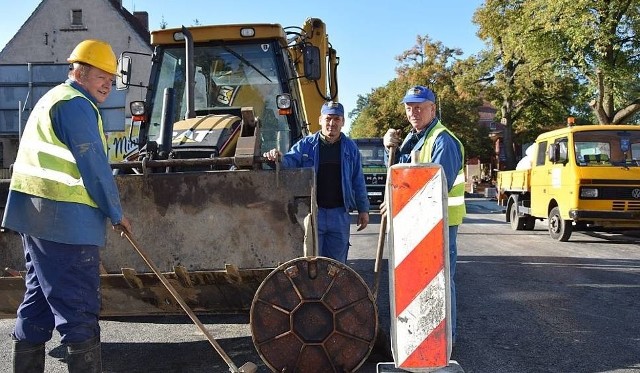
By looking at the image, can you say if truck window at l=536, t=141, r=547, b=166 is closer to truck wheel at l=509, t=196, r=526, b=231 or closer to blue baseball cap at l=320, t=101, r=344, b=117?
truck wheel at l=509, t=196, r=526, b=231

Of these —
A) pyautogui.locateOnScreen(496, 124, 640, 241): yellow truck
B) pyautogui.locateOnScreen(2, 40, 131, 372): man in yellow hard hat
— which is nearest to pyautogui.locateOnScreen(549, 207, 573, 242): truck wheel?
pyautogui.locateOnScreen(496, 124, 640, 241): yellow truck

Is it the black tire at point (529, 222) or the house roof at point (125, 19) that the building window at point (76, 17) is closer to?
the house roof at point (125, 19)

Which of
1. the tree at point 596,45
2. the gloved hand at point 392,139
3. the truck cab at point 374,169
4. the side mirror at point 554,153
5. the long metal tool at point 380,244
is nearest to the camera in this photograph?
the long metal tool at point 380,244

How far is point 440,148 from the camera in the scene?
4.55 meters

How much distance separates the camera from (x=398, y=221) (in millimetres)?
3123

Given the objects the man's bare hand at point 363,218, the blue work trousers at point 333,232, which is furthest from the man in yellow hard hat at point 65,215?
the man's bare hand at point 363,218

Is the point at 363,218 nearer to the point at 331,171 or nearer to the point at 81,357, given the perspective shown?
the point at 331,171

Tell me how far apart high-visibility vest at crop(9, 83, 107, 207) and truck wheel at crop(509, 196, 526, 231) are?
12.4 m

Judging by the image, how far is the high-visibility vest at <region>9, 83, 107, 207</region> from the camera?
135 inches

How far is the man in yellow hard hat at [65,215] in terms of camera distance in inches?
132

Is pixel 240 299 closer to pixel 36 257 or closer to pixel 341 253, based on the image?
pixel 341 253

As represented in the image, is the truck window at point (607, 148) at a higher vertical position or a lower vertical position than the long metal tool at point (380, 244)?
higher

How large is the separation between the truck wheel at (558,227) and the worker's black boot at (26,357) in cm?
1027

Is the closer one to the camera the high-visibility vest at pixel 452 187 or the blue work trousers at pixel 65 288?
the blue work trousers at pixel 65 288
